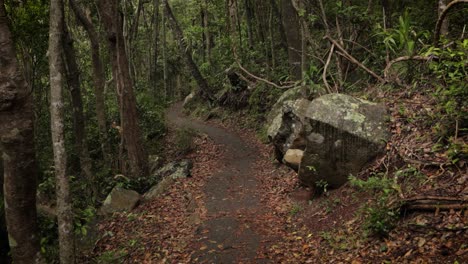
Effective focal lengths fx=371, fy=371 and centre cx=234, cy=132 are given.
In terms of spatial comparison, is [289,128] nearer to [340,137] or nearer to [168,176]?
[340,137]

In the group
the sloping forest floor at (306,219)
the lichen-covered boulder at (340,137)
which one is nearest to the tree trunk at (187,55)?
the sloping forest floor at (306,219)

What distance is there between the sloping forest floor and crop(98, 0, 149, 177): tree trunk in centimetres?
175

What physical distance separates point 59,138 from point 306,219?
16.4 feet

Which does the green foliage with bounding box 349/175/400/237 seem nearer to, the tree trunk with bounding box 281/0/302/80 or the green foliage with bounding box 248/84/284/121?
the tree trunk with bounding box 281/0/302/80

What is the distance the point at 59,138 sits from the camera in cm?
574

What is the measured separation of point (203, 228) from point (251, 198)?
1990 millimetres

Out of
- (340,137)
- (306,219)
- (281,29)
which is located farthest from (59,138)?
(281,29)

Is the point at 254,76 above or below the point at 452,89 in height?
below

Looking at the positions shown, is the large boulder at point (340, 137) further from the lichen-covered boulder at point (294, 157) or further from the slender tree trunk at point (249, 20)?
the slender tree trunk at point (249, 20)

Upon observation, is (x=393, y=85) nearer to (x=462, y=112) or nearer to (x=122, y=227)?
(x=462, y=112)

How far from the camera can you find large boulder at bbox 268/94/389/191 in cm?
740

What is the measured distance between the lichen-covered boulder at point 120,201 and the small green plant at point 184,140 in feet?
16.2

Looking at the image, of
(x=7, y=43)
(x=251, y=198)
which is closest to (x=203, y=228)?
(x=251, y=198)

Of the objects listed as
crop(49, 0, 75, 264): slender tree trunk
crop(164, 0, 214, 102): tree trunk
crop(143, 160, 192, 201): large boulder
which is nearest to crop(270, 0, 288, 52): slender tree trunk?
crop(164, 0, 214, 102): tree trunk
